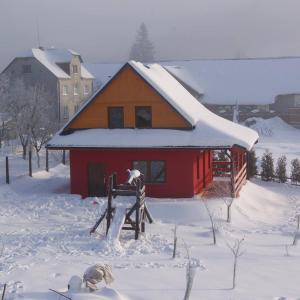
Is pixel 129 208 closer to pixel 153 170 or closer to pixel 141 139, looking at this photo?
pixel 141 139

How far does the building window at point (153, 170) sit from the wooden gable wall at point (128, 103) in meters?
1.52

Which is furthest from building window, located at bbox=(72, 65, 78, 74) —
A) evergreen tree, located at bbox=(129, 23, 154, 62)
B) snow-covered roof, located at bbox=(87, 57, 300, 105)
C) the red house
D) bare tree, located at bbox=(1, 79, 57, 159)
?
evergreen tree, located at bbox=(129, 23, 154, 62)

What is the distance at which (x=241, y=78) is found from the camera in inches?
2269

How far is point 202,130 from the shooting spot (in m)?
20.8

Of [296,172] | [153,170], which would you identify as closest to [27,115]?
[153,170]

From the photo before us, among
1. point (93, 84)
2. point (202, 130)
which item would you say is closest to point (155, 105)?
point (202, 130)

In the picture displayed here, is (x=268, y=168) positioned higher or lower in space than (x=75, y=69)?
lower

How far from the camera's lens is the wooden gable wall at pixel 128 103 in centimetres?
2119

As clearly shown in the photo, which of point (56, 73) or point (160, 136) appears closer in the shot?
point (160, 136)

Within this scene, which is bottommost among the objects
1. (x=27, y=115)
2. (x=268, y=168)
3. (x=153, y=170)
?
(x=268, y=168)

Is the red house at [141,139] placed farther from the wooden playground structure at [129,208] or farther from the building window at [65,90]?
the building window at [65,90]

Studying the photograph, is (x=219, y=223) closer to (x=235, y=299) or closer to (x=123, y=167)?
(x=123, y=167)

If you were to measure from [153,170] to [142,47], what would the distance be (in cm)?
9639

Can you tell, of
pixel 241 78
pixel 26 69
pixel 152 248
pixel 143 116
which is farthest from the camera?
pixel 241 78
